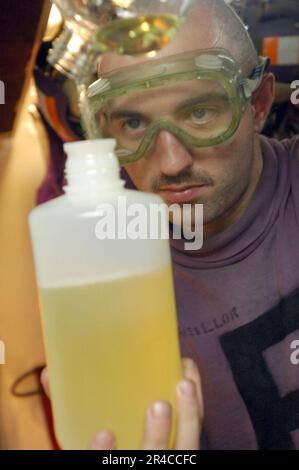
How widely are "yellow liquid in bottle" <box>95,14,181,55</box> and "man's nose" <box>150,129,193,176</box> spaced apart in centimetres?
19

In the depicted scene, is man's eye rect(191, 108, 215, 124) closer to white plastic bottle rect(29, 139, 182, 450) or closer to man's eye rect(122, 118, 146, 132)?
man's eye rect(122, 118, 146, 132)

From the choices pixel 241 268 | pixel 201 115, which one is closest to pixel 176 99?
pixel 201 115

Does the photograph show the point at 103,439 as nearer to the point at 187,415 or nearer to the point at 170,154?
the point at 187,415

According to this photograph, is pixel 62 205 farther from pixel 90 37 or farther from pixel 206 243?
pixel 206 243

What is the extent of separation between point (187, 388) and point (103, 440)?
0.09 metres

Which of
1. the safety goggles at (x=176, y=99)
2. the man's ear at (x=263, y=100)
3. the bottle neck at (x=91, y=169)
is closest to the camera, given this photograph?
the bottle neck at (x=91, y=169)

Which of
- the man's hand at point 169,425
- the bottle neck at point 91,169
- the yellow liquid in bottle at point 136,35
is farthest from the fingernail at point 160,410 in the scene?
the yellow liquid in bottle at point 136,35

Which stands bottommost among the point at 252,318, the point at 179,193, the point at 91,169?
the point at 252,318

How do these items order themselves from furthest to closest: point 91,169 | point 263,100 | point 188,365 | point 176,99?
point 263,100 < point 176,99 < point 188,365 < point 91,169

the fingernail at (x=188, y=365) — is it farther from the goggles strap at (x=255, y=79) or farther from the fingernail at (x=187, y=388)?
the goggles strap at (x=255, y=79)

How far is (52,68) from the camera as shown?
0.91 m

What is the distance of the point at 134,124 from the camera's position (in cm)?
75

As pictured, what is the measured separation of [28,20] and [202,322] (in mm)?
529

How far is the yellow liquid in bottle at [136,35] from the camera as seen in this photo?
50 centimetres
